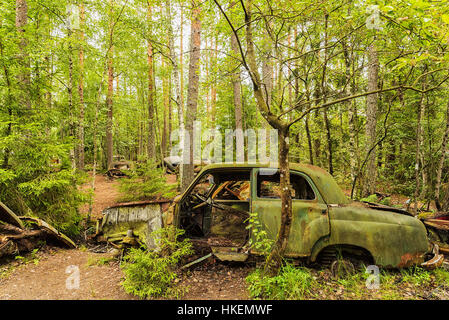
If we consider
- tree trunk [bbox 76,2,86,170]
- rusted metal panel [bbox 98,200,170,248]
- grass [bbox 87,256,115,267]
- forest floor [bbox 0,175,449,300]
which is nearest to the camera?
forest floor [bbox 0,175,449,300]

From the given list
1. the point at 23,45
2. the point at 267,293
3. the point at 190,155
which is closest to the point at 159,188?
the point at 190,155

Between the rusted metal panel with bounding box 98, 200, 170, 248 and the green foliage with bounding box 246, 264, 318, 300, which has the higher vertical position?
the rusted metal panel with bounding box 98, 200, 170, 248

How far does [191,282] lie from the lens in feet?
10.7

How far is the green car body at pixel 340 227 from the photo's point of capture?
116 inches

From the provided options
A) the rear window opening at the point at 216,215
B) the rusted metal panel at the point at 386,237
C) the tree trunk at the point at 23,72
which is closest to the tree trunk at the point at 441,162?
the rusted metal panel at the point at 386,237

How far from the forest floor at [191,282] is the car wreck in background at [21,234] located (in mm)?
228

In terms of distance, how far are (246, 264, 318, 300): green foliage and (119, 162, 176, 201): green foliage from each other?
5.53 meters

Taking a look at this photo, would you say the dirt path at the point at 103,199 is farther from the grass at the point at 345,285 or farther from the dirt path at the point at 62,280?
the grass at the point at 345,285

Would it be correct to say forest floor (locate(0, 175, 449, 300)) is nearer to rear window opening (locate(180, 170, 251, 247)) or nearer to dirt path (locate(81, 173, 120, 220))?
rear window opening (locate(180, 170, 251, 247))

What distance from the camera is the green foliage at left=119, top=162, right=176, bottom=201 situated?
793cm

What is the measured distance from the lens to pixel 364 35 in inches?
197

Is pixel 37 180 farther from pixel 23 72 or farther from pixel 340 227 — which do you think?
pixel 340 227

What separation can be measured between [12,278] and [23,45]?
5303 mm

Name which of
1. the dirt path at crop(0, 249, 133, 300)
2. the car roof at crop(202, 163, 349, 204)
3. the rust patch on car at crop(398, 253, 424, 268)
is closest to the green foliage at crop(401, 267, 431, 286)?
the rust patch on car at crop(398, 253, 424, 268)
